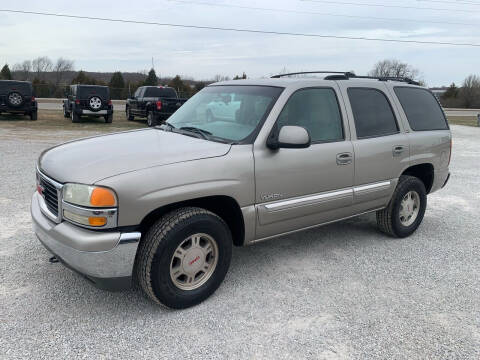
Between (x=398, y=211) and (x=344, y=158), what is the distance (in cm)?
127

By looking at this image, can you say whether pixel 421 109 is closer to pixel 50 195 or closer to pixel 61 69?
pixel 50 195

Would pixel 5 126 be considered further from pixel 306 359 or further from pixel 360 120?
pixel 306 359

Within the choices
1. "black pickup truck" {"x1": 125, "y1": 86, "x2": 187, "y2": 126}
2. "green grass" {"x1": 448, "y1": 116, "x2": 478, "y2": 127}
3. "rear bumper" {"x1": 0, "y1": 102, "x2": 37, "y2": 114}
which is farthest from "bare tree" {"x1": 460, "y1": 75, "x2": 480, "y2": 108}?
"rear bumper" {"x1": 0, "y1": 102, "x2": 37, "y2": 114}

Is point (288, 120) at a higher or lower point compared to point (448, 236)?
higher

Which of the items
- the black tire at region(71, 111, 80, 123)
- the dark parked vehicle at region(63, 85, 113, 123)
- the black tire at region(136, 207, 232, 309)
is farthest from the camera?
the black tire at region(71, 111, 80, 123)

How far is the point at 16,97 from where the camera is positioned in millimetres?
17312

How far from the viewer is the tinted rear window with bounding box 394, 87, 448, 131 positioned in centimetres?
479

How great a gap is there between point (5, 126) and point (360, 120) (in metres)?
15.6

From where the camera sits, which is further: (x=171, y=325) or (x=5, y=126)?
(x=5, y=126)

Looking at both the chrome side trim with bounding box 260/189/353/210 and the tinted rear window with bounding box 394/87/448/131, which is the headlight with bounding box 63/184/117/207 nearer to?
the chrome side trim with bounding box 260/189/353/210

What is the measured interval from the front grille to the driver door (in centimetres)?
155

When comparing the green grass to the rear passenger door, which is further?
the green grass

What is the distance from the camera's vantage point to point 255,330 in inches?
115

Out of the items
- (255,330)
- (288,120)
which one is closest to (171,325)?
(255,330)
